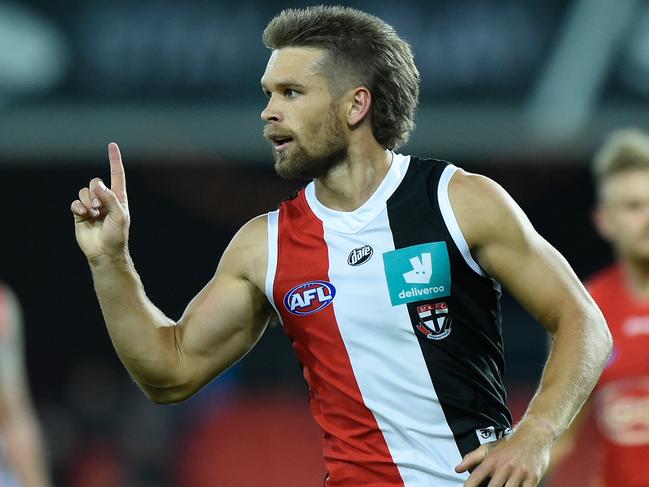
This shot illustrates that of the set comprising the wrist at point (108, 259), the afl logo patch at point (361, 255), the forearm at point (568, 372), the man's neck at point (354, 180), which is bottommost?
the forearm at point (568, 372)

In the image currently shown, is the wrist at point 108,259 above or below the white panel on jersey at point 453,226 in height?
above

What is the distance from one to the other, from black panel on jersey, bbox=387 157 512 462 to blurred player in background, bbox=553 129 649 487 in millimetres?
1914

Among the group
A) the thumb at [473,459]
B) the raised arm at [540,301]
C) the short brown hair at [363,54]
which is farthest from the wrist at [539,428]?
the short brown hair at [363,54]

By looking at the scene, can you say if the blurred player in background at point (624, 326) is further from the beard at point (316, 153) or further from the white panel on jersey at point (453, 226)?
the beard at point (316, 153)

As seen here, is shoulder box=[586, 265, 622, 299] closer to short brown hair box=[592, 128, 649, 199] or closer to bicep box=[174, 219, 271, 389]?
short brown hair box=[592, 128, 649, 199]

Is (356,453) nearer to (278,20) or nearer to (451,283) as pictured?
(451,283)

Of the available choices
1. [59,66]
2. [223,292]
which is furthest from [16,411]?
[59,66]

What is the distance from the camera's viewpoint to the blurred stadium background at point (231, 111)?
1047cm

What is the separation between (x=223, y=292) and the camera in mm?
4344

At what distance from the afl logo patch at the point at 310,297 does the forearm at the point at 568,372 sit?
0.69 meters

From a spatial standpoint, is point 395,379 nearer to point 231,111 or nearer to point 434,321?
point 434,321

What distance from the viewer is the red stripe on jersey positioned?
4078 mm

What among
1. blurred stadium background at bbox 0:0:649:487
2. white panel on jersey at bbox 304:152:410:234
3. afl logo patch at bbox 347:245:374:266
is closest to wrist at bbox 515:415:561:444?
afl logo patch at bbox 347:245:374:266

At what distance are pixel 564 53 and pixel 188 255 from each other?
3.81 metres
